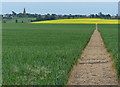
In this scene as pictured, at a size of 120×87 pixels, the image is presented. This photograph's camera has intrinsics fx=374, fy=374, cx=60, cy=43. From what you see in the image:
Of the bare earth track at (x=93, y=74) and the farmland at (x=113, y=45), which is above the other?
the bare earth track at (x=93, y=74)

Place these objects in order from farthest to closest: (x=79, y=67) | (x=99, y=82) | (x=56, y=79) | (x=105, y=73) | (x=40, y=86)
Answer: (x=79, y=67) < (x=105, y=73) < (x=99, y=82) < (x=56, y=79) < (x=40, y=86)

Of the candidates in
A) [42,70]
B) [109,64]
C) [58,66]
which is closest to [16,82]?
[42,70]

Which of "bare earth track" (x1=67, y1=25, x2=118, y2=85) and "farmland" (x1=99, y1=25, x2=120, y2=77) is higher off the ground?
"bare earth track" (x1=67, y1=25, x2=118, y2=85)

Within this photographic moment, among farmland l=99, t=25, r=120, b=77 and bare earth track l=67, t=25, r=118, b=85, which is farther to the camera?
farmland l=99, t=25, r=120, b=77

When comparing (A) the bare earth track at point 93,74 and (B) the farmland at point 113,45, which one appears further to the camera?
(B) the farmland at point 113,45

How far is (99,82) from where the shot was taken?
11836mm

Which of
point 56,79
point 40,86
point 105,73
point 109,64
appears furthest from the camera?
point 109,64

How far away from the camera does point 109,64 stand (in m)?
16.7

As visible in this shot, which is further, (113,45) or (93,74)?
(113,45)

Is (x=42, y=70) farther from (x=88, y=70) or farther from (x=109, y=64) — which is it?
(x=109, y=64)

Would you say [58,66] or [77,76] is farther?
[58,66]

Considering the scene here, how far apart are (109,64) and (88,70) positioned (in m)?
2.35

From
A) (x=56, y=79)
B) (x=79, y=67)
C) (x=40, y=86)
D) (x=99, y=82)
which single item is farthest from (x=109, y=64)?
(x=40, y=86)

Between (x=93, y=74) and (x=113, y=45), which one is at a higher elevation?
(x=93, y=74)
